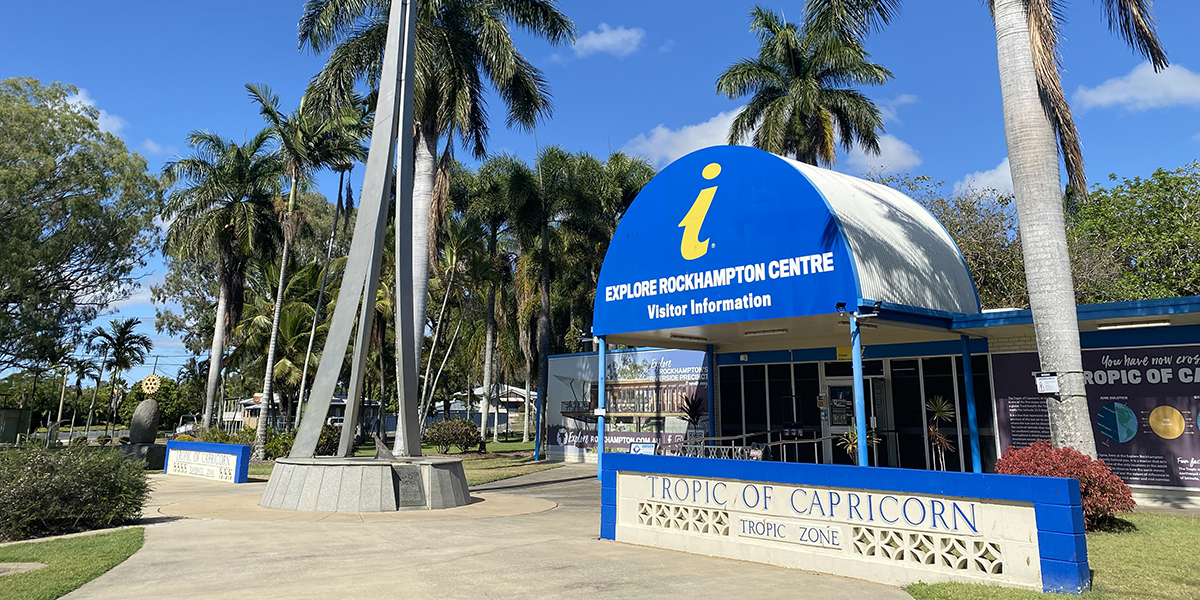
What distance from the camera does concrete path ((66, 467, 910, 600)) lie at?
6.90 m

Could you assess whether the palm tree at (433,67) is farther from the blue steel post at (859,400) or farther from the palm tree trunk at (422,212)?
the blue steel post at (859,400)

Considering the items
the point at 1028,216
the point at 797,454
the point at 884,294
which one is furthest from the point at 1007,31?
the point at 797,454

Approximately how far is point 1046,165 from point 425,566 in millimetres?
11269

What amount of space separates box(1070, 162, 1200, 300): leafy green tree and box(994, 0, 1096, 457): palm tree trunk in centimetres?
1496

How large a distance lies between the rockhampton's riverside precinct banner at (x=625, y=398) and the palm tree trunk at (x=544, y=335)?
401 mm

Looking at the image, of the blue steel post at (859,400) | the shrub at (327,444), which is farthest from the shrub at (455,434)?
the blue steel post at (859,400)

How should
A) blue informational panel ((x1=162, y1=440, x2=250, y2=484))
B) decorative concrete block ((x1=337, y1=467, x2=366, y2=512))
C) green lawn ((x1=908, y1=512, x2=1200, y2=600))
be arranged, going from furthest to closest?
blue informational panel ((x1=162, y1=440, x2=250, y2=484))
decorative concrete block ((x1=337, y1=467, x2=366, y2=512))
green lawn ((x1=908, y1=512, x2=1200, y2=600))

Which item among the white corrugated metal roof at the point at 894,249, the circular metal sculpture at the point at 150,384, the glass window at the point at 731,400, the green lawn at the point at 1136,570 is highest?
the white corrugated metal roof at the point at 894,249

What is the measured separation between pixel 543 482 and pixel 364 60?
12.9m

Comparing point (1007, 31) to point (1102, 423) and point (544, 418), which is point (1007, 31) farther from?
point (544, 418)

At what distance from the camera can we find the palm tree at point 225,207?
2914 cm

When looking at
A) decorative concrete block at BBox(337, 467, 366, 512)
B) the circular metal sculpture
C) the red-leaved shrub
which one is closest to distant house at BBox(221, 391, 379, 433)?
the circular metal sculpture

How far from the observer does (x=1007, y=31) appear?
12703 mm

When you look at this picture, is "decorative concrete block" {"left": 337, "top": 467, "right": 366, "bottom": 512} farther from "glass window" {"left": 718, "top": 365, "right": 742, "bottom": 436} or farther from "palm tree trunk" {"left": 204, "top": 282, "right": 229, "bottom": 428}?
"palm tree trunk" {"left": 204, "top": 282, "right": 229, "bottom": 428}
